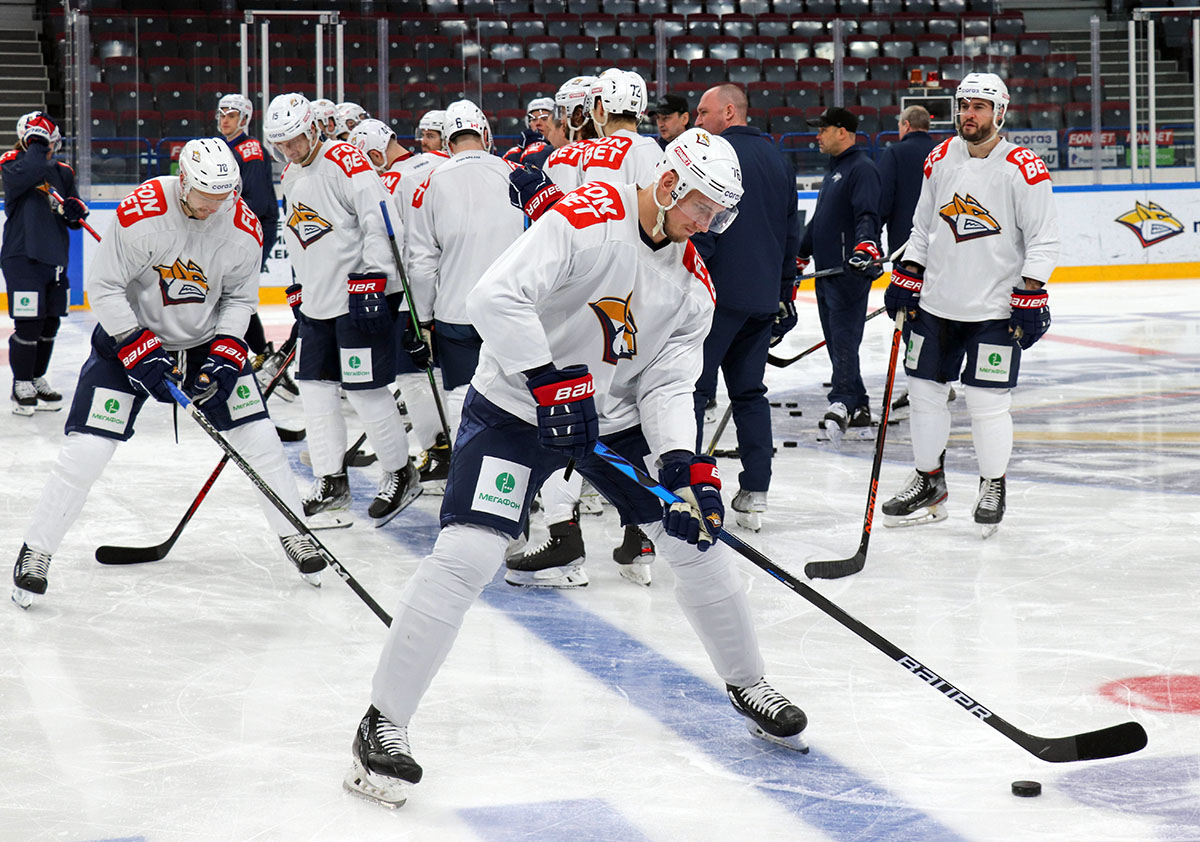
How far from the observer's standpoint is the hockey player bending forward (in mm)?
2318

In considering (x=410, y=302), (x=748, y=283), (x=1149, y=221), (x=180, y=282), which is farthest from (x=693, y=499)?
(x=1149, y=221)

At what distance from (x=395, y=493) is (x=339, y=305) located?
66 centimetres

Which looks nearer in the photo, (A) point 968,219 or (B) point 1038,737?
(B) point 1038,737

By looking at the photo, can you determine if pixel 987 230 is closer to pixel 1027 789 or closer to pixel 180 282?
pixel 1027 789

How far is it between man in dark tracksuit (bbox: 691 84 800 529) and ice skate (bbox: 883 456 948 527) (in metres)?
0.46

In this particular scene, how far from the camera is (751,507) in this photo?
4.37m

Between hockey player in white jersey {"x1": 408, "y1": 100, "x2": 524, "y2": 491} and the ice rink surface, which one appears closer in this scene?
the ice rink surface

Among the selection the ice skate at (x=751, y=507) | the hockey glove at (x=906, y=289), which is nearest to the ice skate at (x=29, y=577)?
the ice skate at (x=751, y=507)

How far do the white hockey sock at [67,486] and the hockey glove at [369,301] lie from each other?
1.04 m

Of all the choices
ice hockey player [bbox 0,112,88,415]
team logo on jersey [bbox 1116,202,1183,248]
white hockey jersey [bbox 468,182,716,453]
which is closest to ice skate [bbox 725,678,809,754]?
white hockey jersey [bbox 468,182,716,453]

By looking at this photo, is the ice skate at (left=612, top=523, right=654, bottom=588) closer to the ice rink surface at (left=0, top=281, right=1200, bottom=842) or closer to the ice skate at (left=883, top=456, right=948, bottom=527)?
the ice rink surface at (left=0, top=281, right=1200, bottom=842)

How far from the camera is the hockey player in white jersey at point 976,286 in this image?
416 cm

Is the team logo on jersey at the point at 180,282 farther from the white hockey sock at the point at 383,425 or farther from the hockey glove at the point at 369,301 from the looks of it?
the white hockey sock at the point at 383,425

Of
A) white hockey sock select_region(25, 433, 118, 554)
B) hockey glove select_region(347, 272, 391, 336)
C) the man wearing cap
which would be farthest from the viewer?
the man wearing cap
